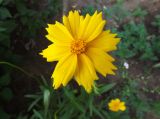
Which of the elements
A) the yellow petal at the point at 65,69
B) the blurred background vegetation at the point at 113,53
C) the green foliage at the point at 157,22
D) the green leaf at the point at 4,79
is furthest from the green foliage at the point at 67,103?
the green foliage at the point at 157,22

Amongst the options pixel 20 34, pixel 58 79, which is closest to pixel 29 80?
pixel 20 34

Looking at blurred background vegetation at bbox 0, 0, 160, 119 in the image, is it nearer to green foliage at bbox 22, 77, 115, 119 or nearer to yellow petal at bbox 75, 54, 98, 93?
green foliage at bbox 22, 77, 115, 119

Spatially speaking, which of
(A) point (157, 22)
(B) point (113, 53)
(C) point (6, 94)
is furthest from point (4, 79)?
(A) point (157, 22)

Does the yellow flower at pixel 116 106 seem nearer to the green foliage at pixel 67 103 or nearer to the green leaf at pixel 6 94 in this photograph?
the green foliage at pixel 67 103

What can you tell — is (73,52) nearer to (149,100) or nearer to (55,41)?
(55,41)

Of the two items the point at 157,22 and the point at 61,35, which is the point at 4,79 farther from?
the point at 157,22

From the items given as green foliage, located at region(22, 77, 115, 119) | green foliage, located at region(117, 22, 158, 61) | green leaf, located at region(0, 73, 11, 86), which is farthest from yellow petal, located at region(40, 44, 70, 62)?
green foliage, located at region(117, 22, 158, 61)

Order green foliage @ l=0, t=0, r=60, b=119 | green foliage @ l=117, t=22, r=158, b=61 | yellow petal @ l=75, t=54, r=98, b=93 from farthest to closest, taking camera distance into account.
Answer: green foliage @ l=117, t=22, r=158, b=61
green foliage @ l=0, t=0, r=60, b=119
yellow petal @ l=75, t=54, r=98, b=93
